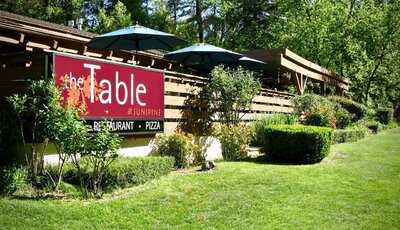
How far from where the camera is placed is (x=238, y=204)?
859cm

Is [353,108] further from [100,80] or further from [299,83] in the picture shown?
[100,80]

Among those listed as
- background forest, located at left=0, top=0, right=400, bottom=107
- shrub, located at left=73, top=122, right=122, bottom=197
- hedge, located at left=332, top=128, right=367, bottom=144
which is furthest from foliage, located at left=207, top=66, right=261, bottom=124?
background forest, located at left=0, top=0, right=400, bottom=107

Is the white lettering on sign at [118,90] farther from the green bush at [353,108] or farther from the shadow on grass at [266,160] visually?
the green bush at [353,108]

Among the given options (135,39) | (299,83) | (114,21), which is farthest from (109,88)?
(114,21)

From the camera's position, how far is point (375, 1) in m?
39.2

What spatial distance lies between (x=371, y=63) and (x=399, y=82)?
22.7 feet

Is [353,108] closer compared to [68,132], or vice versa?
[68,132]

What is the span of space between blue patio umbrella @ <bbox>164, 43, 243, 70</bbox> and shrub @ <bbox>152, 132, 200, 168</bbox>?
13.6 feet

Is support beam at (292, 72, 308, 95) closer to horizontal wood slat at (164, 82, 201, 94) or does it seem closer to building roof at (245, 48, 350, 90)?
building roof at (245, 48, 350, 90)

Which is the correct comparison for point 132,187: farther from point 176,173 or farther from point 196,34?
point 196,34

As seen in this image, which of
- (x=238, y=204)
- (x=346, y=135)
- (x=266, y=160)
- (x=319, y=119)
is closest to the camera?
(x=238, y=204)

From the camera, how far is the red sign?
9.31 m

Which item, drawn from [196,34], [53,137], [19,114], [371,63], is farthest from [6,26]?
[196,34]

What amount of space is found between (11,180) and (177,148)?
4.50 m
